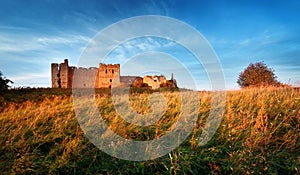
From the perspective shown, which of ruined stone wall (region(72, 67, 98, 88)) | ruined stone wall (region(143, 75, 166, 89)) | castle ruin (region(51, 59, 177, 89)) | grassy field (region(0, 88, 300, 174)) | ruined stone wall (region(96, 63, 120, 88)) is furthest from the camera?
ruined stone wall (region(96, 63, 120, 88))

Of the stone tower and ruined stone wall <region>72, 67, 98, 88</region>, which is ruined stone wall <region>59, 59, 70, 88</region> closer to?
the stone tower

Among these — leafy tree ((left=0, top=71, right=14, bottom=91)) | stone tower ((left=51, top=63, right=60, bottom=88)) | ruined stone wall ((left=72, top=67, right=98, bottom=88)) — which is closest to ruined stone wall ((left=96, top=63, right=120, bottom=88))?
ruined stone wall ((left=72, top=67, right=98, bottom=88))

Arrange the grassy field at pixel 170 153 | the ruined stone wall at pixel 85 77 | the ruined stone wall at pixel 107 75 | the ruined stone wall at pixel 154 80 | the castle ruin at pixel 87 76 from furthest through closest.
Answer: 1. the ruined stone wall at pixel 107 75
2. the castle ruin at pixel 87 76
3. the ruined stone wall at pixel 85 77
4. the ruined stone wall at pixel 154 80
5. the grassy field at pixel 170 153

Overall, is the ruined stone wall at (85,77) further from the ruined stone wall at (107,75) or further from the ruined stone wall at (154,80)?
the ruined stone wall at (154,80)

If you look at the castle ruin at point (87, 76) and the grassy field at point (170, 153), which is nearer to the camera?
the grassy field at point (170, 153)

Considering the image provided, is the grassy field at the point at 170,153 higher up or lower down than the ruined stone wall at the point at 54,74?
lower down

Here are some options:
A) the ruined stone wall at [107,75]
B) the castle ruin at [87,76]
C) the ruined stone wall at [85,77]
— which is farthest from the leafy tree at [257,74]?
the ruined stone wall at [85,77]

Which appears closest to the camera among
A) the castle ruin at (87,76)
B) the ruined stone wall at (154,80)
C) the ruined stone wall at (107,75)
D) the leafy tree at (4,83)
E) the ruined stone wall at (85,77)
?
the leafy tree at (4,83)

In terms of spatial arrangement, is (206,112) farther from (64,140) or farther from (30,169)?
(30,169)

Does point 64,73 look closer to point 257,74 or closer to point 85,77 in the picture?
point 85,77

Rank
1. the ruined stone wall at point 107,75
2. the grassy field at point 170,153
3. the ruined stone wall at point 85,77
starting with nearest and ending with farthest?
the grassy field at point 170,153
the ruined stone wall at point 85,77
the ruined stone wall at point 107,75

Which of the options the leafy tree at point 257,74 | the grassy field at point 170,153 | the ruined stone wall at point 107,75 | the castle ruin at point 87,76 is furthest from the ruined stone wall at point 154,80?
the grassy field at point 170,153

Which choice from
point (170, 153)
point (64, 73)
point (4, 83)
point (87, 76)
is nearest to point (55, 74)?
point (64, 73)

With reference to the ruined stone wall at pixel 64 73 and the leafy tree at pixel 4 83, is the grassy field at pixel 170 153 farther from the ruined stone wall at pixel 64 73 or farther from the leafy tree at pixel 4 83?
the ruined stone wall at pixel 64 73
